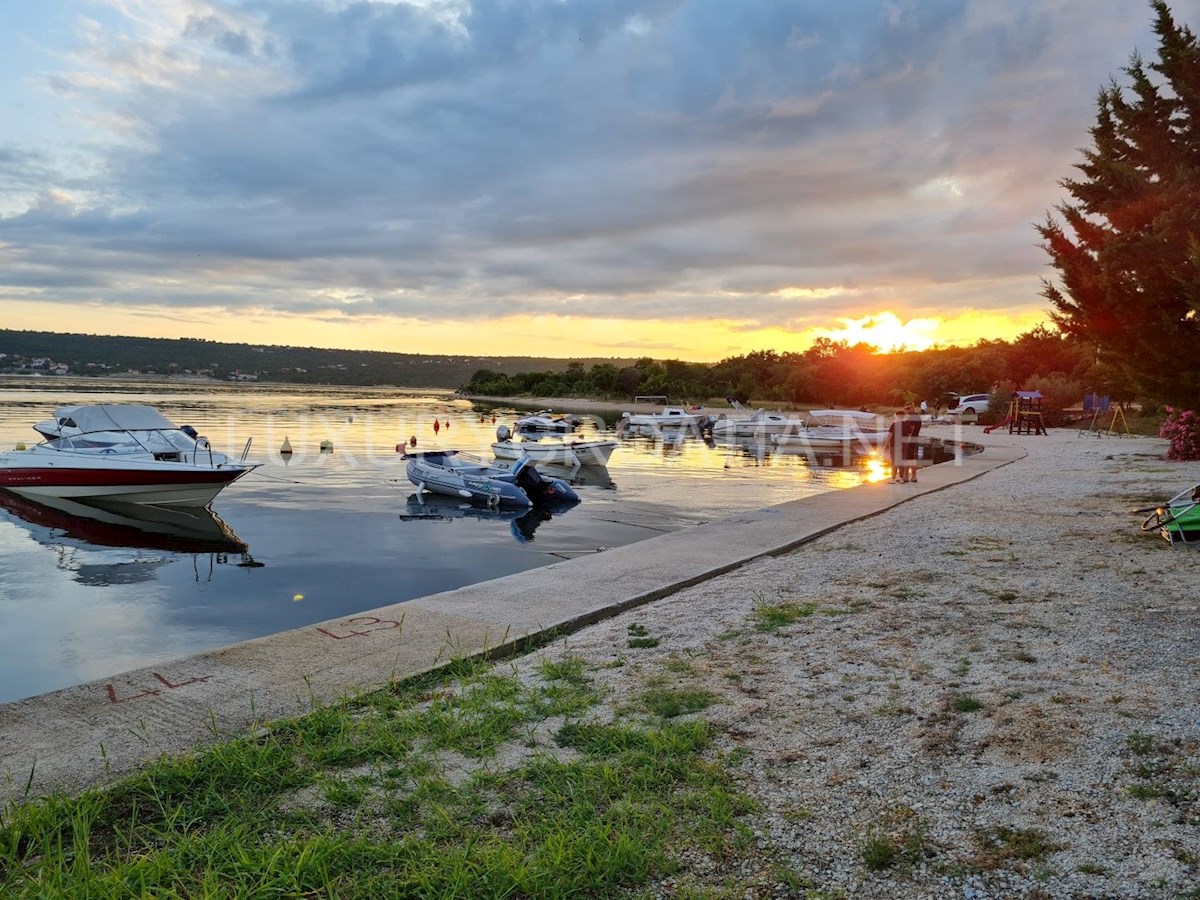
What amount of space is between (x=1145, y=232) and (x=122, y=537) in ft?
63.1

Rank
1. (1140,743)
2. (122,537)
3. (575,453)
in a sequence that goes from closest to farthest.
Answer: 1. (1140,743)
2. (122,537)
3. (575,453)

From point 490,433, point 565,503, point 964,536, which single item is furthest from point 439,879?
point 490,433

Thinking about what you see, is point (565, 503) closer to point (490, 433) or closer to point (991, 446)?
point (991, 446)

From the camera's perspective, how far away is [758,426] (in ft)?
147

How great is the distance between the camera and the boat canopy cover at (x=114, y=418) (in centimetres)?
2077

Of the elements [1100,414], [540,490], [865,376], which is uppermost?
[865,376]

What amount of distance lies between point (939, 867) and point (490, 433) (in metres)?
50.0

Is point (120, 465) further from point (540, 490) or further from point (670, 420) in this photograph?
point (670, 420)

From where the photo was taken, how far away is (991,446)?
33.3 metres

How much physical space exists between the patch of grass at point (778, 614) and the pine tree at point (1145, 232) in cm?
581

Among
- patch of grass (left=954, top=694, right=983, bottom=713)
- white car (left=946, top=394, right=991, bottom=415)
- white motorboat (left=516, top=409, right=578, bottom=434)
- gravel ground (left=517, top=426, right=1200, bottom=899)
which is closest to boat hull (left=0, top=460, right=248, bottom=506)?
gravel ground (left=517, top=426, right=1200, bottom=899)

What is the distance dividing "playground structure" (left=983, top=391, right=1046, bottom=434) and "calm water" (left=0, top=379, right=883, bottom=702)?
14.2m

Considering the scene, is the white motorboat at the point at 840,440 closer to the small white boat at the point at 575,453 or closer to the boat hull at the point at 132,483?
the small white boat at the point at 575,453

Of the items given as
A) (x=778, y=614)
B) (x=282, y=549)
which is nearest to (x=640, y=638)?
(x=778, y=614)
